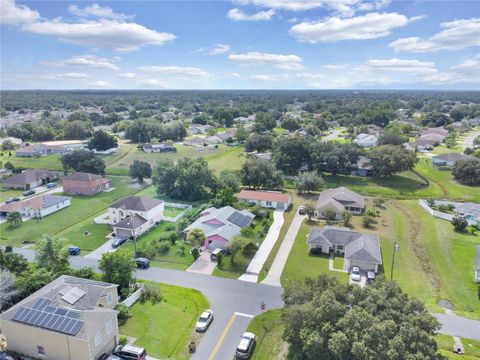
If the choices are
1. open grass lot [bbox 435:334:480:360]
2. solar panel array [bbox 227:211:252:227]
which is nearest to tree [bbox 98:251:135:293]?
solar panel array [bbox 227:211:252:227]

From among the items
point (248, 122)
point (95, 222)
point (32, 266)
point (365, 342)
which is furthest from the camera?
point (248, 122)

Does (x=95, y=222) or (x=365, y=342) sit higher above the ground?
(x=365, y=342)

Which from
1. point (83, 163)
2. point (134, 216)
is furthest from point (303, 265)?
point (83, 163)

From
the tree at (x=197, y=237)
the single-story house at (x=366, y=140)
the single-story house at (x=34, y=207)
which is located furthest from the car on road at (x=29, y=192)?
the single-story house at (x=366, y=140)

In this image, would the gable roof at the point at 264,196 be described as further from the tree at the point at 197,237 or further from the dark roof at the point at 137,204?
the tree at the point at 197,237

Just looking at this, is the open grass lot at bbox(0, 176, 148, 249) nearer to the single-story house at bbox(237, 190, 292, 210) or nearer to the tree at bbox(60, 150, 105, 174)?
the tree at bbox(60, 150, 105, 174)

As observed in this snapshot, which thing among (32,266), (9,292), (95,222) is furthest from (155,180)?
(9,292)

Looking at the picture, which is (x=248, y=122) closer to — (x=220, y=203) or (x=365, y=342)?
(x=220, y=203)
